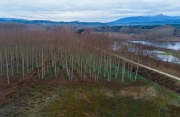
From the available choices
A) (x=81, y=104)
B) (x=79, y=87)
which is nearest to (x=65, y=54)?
(x=79, y=87)

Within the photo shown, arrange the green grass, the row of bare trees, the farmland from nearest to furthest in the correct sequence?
the green grass < the farmland < the row of bare trees

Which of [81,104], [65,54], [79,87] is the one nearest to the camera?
[81,104]

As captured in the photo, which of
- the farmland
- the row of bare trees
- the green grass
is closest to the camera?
the green grass

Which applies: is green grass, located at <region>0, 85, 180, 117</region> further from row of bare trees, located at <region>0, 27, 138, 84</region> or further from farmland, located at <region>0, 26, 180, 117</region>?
row of bare trees, located at <region>0, 27, 138, 84</region>

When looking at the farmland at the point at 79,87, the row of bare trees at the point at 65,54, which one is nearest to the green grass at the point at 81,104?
the farmland at the point at 79,87

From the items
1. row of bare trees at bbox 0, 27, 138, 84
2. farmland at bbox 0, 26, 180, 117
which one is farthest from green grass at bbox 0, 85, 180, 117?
row of bare trees at bbox 0, 27, 138, 84

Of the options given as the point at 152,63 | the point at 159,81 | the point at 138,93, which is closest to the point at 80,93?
the point at 138,93

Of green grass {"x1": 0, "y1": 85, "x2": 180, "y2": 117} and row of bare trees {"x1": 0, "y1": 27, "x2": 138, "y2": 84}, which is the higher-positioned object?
row of bare trees {"x1": 0, "y1": 27, "x2": 138, "y2": 84}

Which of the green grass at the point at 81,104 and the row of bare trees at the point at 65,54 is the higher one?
the row of bare trees at the point at 65,54

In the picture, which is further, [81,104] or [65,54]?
[65,54]

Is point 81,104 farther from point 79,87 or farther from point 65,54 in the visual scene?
point 65,54

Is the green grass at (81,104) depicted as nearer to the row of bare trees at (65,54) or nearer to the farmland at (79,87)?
the farmland at (79,87)

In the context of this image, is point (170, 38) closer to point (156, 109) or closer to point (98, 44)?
point (98, 44)
